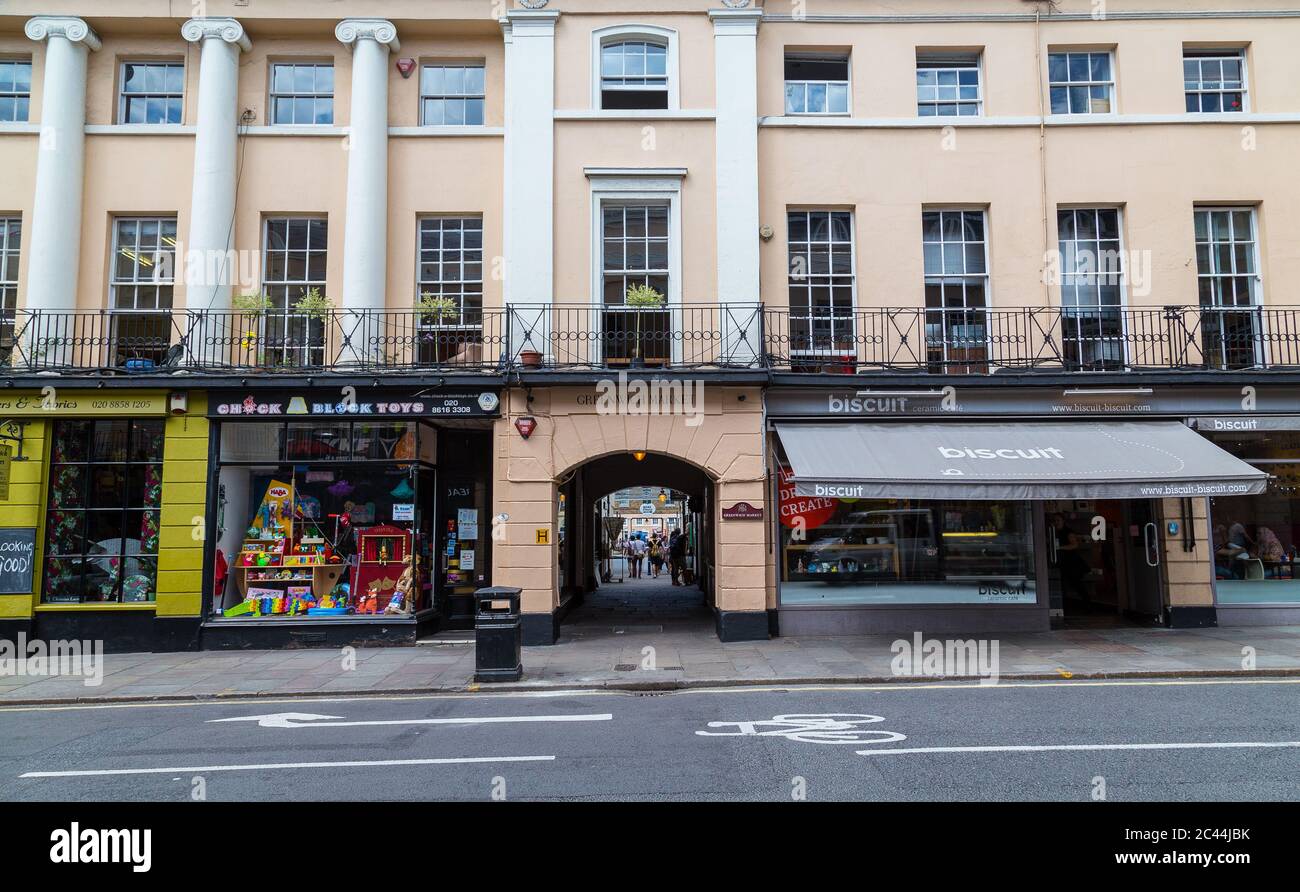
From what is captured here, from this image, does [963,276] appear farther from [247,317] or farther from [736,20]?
[247,317]

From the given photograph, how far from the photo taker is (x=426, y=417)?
1375cm

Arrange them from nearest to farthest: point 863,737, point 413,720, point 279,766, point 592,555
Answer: point 279,766
point 863,737
point 413,720
point 592,555

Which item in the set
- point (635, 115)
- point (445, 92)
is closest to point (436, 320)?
point (445, 92)

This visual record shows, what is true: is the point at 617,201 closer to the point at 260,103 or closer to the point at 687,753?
the point at 260,103

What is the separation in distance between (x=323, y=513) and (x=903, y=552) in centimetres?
1029

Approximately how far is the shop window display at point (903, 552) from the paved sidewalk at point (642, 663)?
2.82 ft

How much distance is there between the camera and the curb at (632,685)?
10.0 m

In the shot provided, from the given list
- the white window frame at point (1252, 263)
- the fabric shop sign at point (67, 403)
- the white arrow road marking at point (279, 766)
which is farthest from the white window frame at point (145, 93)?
the white window frame at point (1252, 263)

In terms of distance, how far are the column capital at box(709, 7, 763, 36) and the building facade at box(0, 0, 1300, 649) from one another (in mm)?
63

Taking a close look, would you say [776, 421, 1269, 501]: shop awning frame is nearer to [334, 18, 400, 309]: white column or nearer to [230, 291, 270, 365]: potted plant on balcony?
[334, 18, 400, 309]: white column

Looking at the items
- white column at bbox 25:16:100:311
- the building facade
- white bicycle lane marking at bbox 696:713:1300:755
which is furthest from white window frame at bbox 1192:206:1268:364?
white column at bbox 25:16:100:311

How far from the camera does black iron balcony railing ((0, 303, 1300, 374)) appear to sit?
13.8m

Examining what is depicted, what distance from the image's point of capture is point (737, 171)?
14047mm

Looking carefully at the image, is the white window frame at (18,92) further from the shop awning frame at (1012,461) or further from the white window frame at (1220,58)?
the white window frame at (1220,58)
